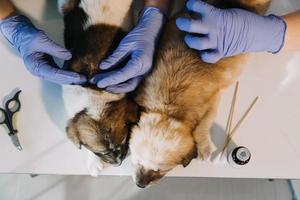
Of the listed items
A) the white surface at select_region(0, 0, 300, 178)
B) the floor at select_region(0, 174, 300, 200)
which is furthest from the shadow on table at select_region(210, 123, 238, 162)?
the floor at select_region(0, 174, 300, 200)

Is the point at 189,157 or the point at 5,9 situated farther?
the point at 5,9

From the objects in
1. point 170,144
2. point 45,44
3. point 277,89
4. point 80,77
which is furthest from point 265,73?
point 45,44

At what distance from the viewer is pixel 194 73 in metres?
1.38

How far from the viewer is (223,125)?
1447 mm

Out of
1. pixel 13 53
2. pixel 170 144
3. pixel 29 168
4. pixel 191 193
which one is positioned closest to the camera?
pixel 170 144

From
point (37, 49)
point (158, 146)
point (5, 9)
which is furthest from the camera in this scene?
point (5, 9)

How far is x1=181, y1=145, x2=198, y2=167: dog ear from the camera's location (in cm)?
135

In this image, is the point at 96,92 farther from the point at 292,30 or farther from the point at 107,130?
the point at 292,30

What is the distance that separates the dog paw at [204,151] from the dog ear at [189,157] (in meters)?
0.02

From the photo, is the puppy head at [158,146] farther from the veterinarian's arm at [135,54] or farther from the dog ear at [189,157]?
the veterinarian's arm at [135,54]

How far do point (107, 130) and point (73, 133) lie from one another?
0.47 ft

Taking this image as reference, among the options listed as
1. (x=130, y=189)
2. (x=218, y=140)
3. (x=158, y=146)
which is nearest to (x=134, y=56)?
(x=158, y=146)

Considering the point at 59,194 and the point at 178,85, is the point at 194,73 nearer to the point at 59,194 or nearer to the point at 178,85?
the point at 178,85

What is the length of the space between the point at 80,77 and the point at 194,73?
0.38m
